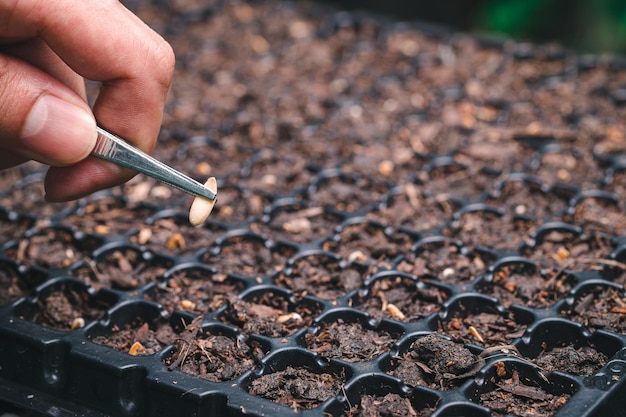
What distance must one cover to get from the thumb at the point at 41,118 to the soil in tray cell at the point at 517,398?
72 cm

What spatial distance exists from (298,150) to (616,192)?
2.54 feet

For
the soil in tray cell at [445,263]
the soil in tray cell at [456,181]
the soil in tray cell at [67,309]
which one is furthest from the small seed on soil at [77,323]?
the soil in tray cell at [456,181]

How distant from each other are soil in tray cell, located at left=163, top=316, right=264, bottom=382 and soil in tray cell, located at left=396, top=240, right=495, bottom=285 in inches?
15.2

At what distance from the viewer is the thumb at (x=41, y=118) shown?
1.18m

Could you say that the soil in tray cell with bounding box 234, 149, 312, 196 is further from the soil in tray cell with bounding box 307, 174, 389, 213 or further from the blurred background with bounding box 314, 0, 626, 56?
the blurred background with bounding box 314, 0, 626, 56

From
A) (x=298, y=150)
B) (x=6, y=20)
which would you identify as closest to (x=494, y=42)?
(x=298, y=150)

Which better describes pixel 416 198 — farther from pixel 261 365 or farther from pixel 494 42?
pixel 494 42

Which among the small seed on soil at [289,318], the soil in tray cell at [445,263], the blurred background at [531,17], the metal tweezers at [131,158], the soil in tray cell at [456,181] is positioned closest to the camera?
the metal tweezers at [131,158]

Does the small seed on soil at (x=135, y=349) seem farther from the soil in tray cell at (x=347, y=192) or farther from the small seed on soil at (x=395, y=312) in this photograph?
the soil in tray cell at (x=347, y=192)

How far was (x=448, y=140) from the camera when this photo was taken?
7.10 feet

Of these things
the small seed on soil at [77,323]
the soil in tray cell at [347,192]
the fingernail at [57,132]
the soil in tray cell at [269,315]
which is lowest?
the small seed on soil at [77,323]

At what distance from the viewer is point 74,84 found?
4.94 ft

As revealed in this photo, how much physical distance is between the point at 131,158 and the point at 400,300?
566 mm

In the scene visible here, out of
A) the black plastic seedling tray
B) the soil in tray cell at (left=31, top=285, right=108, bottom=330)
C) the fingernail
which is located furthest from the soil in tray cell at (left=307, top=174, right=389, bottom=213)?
the fingernail
